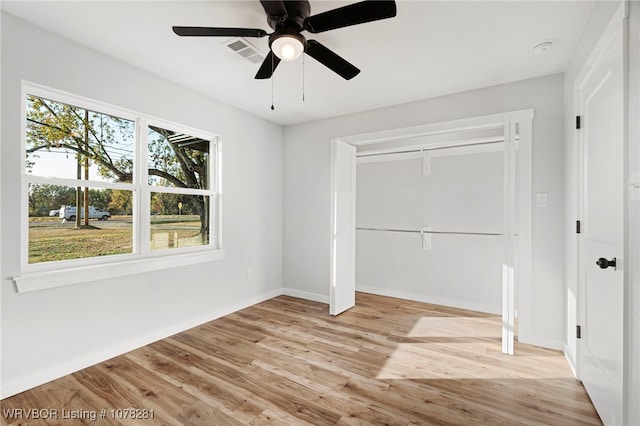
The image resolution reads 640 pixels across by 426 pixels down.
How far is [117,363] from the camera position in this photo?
2500 mm

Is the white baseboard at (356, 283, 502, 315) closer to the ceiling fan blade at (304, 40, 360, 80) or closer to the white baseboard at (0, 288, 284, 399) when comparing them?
the white baseboard at (0, 288, 284, 399)

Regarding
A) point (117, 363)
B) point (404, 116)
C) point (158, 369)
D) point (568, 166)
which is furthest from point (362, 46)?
point (117, 363)

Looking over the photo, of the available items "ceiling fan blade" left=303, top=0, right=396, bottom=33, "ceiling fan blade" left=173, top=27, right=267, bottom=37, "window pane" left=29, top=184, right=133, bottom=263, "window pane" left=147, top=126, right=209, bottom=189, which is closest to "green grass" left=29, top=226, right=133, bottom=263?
"window pane" left=29, top=184, right=133, bottom=263

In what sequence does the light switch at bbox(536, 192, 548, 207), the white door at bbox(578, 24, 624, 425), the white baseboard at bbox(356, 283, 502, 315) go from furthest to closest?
1. the white baseboard at bbox(356, 283, 502, 315)
2. the light switch at bbox(536, 192, 548, 207)
3. the white door at bbox(578, 24, 624, 425)

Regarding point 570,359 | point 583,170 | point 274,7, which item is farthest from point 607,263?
point 274,7

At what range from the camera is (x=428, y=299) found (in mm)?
4281

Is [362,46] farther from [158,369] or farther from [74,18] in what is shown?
[158,369]

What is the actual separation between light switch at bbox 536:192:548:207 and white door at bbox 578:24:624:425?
2.02 ft

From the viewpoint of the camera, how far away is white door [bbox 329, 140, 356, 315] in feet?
12.3

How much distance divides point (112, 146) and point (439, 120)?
335 centimetres

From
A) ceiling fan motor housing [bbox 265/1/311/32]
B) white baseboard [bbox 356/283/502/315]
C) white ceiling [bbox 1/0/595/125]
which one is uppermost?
white ceiling [bbox 1/0/595/125]

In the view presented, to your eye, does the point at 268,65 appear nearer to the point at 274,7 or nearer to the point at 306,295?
the point at 274,7

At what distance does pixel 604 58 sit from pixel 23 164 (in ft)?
12.9

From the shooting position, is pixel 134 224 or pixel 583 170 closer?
pixel 583 170
